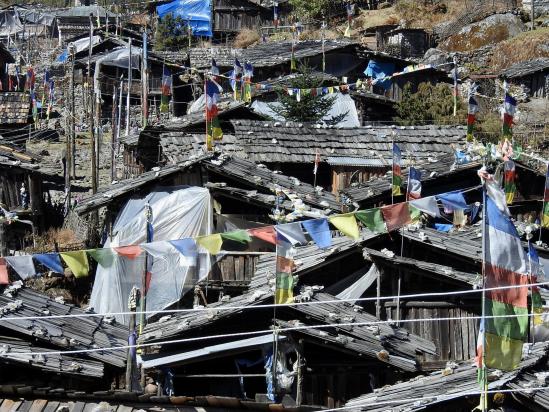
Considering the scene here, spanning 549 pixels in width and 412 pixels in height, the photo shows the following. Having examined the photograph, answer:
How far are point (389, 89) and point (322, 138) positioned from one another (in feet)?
46.9

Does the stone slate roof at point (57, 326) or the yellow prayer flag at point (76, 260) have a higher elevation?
the yellow prayer flag at point (76, 260)

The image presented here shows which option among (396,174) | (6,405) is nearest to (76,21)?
(396,174)

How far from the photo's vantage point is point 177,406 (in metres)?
13.0

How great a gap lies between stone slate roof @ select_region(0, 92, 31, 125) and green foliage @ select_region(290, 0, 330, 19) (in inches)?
809

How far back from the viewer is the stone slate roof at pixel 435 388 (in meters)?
15.0

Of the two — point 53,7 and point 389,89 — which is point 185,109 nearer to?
point 389,89

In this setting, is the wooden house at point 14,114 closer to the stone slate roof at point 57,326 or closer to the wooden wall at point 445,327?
the stone slate roof at point 57,326

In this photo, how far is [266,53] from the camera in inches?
1889

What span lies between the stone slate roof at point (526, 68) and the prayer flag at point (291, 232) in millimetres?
29778

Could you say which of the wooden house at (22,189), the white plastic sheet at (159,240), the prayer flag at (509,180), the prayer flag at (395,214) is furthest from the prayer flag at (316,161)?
the prayer flag at (395,214)

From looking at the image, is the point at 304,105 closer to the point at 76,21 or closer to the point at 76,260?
the point at 76,260

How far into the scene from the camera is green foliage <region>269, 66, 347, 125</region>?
3672 centimetres

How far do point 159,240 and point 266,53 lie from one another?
24.5 m

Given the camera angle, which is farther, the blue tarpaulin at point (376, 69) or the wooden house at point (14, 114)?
the blue tarpaulin at point (376, 69)
